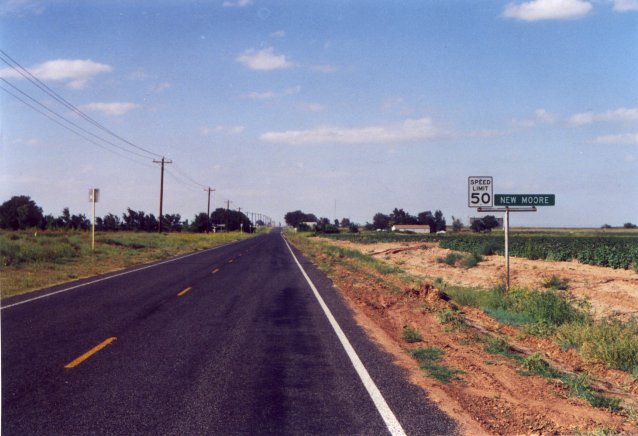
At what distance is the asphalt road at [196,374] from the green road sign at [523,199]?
5.64 m

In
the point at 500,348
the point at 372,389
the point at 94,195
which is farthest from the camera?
the point at 94,195

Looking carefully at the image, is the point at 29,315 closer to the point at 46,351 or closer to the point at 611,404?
the point at 46,351

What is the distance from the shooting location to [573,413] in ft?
21.4

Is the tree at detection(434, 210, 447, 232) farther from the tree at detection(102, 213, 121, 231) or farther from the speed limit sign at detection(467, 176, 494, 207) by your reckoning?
the speed limit sign at detection(467, 176, 494, 207)

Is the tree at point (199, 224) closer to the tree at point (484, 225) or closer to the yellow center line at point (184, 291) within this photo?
the tree at point (484, 225)

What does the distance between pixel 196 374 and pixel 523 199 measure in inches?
461

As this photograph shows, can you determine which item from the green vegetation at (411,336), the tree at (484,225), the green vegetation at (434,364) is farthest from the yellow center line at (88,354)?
the tree at (484,225)

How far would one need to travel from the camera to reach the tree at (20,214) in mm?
103938

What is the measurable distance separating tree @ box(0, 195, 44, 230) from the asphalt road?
9905cm

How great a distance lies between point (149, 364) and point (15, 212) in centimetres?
11047

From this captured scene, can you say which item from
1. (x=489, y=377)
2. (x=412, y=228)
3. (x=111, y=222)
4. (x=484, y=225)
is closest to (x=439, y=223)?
(x=412, y=228)

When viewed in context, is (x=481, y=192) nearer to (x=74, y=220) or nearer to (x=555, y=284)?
(x=555, y=284)

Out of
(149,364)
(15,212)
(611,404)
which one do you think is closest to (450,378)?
(611,404)

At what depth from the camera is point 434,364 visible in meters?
Answer: 8.87
